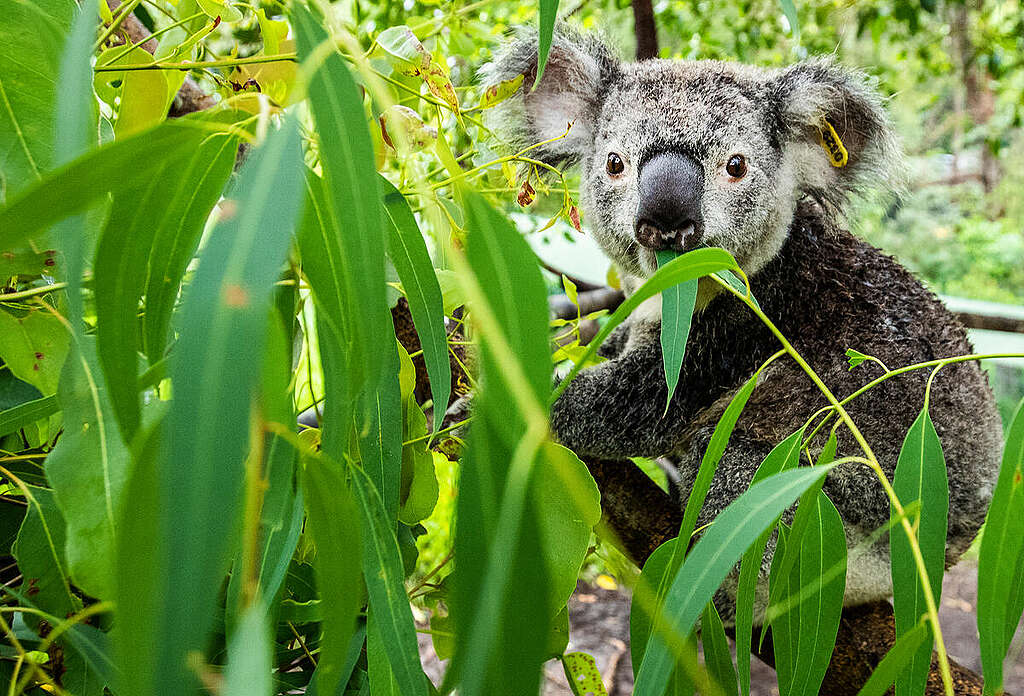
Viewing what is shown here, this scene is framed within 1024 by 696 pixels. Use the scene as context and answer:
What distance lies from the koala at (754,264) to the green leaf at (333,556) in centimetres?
90

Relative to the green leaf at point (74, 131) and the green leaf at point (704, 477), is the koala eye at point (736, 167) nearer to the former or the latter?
the green leaf at point (704, 477)

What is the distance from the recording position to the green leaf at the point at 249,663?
0.30 metres

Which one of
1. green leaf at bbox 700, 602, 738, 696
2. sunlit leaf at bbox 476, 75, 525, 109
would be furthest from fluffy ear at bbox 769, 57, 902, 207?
green leaf at bbox 700, 602, 738, 696

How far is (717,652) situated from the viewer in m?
0.68

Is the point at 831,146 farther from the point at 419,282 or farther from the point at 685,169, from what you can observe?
the point at 419,282

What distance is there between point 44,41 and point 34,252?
7.0 inches

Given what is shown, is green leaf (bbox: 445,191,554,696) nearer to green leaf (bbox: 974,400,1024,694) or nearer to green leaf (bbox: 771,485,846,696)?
green leaf (bbox: 771,485,846,696)

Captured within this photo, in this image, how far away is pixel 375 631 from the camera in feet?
1.70

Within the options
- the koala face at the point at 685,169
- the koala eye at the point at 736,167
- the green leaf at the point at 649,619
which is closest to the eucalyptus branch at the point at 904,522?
the green leaf at the point at 649,619

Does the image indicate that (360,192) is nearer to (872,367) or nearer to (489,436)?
(489,436)

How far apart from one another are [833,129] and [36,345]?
1315 mm

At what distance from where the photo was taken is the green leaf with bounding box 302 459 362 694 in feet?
1.21

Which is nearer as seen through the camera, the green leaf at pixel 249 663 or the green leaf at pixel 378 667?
the green leaf at pixel 249 663

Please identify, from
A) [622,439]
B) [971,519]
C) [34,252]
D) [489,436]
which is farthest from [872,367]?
[34,252]
